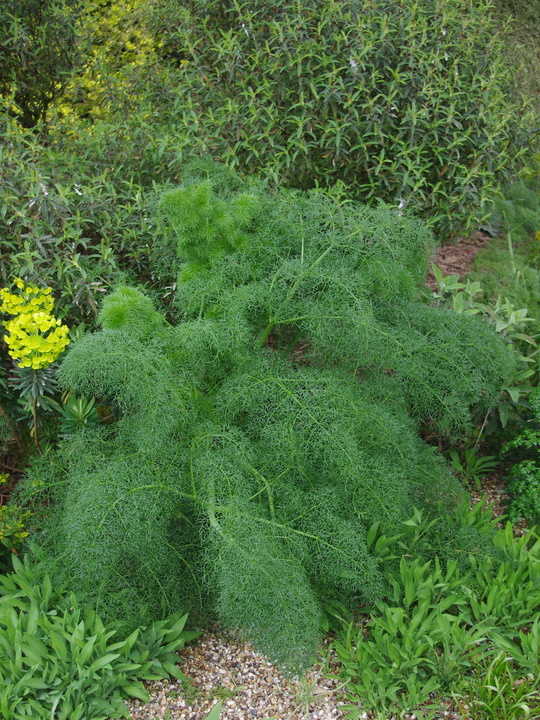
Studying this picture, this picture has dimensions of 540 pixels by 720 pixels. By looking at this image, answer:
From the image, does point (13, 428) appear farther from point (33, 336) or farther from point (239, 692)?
point (239, 692)

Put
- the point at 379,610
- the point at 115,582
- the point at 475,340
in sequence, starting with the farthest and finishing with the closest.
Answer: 1. the point at 475,340
2. the point at 379,610
3. the point at 115,582

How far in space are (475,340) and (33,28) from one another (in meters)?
3.08

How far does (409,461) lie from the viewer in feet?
8.75

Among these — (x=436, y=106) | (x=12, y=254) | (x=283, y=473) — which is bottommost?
(x=283, y=473)

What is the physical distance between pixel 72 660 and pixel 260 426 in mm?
1005

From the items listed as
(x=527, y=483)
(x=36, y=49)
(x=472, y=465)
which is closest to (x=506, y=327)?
(x=472, y=465)

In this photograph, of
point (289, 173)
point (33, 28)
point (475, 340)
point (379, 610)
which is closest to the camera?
point (379, 610)

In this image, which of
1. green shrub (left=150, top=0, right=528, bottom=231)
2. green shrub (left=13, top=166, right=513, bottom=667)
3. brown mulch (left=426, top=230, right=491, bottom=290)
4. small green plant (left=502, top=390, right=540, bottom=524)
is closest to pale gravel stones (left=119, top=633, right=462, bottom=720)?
green shrub (left=13, top=166, right=513, bottom=667)

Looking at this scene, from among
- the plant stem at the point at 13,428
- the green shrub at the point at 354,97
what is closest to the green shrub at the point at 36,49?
the green shrub at the point at 354,97

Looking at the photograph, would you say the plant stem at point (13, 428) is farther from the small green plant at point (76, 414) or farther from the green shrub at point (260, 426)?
the green shrub at point (260, 426)

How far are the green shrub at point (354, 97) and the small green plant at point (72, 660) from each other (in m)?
2.22

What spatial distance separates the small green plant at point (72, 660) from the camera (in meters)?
2.15

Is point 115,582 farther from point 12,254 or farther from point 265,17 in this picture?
point 265,17

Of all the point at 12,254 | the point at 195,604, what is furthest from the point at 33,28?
the point at 195,604
